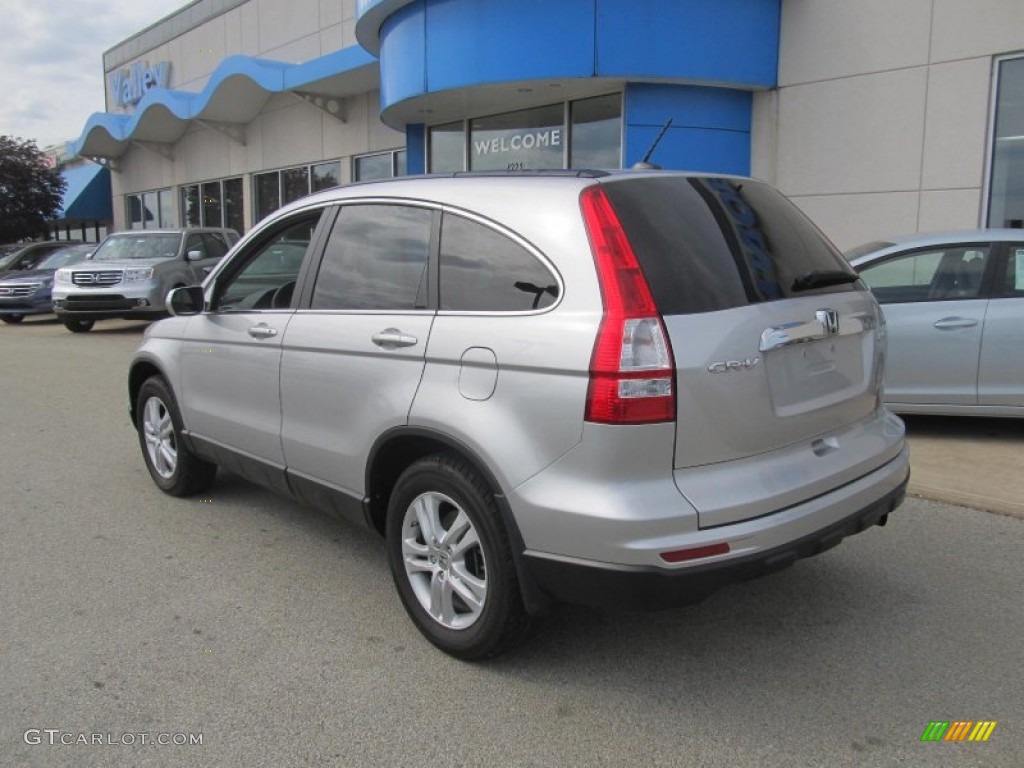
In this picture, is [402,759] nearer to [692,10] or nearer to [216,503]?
[216,503]

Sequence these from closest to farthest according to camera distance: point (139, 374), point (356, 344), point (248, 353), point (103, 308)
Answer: point (356, 344)
point (248, 353)
point (139, 374)
point (103, 308)

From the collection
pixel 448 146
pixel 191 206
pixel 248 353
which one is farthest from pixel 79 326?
pixel 248 353

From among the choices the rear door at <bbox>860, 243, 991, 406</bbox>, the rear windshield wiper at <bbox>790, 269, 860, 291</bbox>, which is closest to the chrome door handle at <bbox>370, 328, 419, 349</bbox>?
the rear windshield wiper at <bbox>790, 269, 860, 291</bbox>

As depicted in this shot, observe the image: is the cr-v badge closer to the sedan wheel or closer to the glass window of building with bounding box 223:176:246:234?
the sedan wheel

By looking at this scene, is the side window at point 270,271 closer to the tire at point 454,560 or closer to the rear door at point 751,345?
the tire at point 454,560

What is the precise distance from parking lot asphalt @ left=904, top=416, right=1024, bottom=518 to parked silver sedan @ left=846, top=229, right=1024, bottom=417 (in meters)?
0.26

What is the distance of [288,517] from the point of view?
4.84 meters

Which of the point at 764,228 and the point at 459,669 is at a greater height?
the point at 764,228

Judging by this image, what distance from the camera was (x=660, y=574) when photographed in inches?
98.9

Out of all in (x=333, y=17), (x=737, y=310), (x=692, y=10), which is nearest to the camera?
(x=737, y=310)

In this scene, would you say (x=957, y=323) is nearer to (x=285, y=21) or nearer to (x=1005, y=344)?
(x=1005, y=344)

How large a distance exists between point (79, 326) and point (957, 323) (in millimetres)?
15575

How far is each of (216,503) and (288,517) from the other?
58 centimetres

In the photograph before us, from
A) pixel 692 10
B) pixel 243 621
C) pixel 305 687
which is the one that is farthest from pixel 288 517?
pixel 692 10
